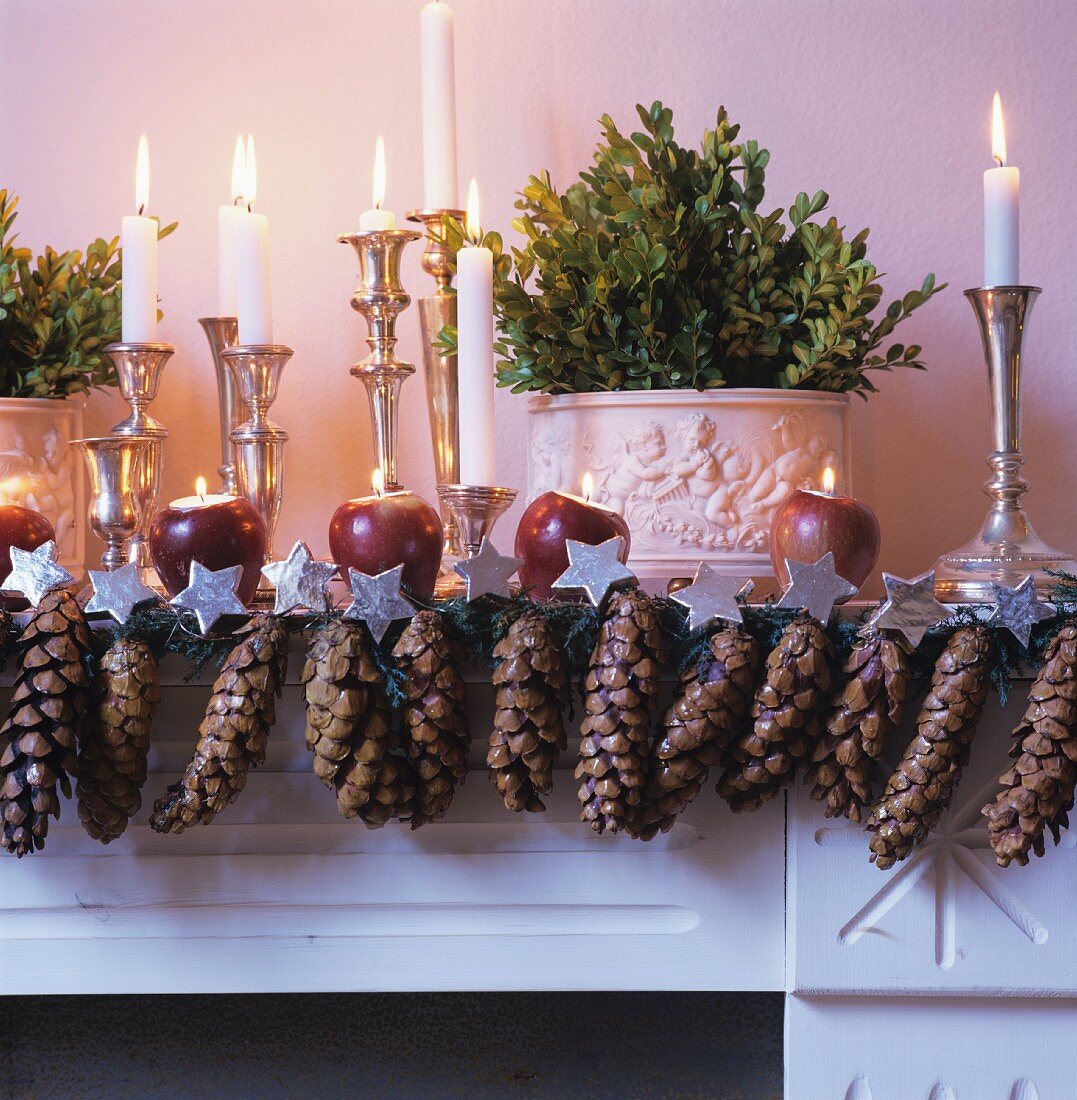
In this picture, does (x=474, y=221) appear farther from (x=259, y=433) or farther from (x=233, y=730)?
(x=233, y=730)

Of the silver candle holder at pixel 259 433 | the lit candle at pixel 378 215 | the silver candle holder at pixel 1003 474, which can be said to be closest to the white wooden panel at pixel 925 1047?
the silver candle holder at pixel 1003 474

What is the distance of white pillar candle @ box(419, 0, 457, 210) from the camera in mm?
814

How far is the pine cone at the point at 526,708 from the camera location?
58cm

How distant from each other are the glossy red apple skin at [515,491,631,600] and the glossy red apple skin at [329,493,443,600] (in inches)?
2.1

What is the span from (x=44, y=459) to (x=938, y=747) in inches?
24.9

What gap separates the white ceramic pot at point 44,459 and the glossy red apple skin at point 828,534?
20.3 inches

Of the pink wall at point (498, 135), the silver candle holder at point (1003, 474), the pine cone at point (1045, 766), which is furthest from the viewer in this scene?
the pink wall at point (498, 135)

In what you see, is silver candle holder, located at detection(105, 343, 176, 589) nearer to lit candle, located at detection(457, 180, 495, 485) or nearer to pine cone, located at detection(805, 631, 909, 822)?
lit candle, located at detection(457, 180, 495, 485)

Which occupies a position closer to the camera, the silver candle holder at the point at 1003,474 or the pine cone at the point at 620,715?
the pine cone at the point at 620,715

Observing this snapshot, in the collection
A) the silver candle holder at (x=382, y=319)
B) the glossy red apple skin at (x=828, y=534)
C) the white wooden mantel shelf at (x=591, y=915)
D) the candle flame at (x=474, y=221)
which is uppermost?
the candle flame at (x=474, y=221)

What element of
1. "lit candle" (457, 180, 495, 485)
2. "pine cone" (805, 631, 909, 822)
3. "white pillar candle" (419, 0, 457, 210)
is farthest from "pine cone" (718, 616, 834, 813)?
"white pillar candle" (419, 0, 457, 210)

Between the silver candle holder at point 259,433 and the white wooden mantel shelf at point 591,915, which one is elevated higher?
the silver candle holder at point 259,433

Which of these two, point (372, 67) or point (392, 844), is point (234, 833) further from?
point (372, 67)

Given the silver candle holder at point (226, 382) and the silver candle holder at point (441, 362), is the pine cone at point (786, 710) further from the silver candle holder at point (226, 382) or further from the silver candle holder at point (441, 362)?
the silver candle holder at point (226, 382)
